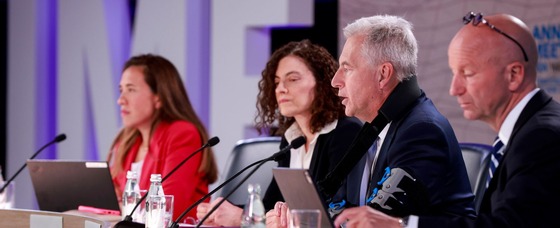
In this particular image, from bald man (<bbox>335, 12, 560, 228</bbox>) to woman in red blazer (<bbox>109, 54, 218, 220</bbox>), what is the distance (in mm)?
1948

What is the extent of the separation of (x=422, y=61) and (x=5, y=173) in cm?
322

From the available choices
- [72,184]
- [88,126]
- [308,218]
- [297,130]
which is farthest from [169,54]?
[308,218]

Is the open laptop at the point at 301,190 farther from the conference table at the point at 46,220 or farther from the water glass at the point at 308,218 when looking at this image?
the conference table at the point at 46,220

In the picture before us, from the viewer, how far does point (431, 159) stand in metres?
2.39

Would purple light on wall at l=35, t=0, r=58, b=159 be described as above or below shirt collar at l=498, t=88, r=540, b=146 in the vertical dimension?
below

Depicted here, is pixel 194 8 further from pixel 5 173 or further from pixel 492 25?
pixel 492 25

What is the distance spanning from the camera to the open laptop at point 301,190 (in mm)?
2047

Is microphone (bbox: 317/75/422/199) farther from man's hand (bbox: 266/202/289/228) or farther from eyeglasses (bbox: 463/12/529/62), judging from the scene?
eyeglasses (bbox: 463/12/529/62)

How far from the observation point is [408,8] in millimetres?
4504

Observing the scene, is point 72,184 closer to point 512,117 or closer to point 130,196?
point 130,196

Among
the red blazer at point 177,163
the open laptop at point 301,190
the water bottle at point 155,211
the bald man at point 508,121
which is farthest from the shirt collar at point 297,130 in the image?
the bald man at point 508,121

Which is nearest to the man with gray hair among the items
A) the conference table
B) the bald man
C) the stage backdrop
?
the bald man

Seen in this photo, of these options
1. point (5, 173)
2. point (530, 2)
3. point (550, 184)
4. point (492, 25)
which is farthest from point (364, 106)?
point (5, 173)

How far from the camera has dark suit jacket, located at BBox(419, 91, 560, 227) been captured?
185 cm
